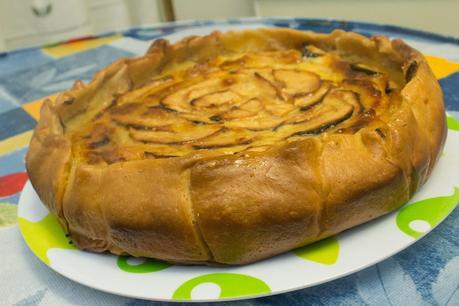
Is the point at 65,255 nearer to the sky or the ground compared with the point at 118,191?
nearer to the ground

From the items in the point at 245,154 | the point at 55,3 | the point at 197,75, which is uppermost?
the point at 245,154

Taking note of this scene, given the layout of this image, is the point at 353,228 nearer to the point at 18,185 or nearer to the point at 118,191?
the point at 118,191

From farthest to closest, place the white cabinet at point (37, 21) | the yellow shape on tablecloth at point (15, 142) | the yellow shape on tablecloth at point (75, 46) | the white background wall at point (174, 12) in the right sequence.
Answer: the white cabinet at point (37, 21)
the white background wall at point (174, 12)
the yellow shape on tablecloth at point (75, 46)
the yellow shape on tablecloth at point (15, 142)

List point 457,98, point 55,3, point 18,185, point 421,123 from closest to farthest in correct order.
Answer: point 421,123 → point 18,185 → point 457,98 → point 55,3

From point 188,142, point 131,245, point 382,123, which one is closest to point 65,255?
point 131,245

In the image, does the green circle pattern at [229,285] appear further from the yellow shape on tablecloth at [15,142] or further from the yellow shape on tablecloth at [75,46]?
the yellow shape on tablecloth at [75,46]

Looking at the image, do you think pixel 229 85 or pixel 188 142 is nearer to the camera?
pixel 188 142

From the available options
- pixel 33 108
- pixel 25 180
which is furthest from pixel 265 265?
pixel 33 108

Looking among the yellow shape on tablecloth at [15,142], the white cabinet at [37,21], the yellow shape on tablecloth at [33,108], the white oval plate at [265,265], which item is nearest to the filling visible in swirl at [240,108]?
the white oval plate at [265,265]
